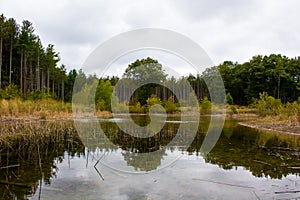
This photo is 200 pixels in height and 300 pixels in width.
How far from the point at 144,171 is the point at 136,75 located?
31868mm

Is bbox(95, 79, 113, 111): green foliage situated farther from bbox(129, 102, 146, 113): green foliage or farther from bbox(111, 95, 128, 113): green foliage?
bbox(129, 102, 146, 113): green foliage

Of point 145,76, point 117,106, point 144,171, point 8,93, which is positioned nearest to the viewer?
point 144,171

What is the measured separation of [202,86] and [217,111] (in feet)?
55.7

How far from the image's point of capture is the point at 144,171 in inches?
223

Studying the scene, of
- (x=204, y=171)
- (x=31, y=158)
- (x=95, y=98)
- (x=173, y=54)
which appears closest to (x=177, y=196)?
(x=204, y=171)

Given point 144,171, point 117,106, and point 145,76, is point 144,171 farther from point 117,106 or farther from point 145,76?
point 145,76

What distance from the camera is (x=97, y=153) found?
752 cm

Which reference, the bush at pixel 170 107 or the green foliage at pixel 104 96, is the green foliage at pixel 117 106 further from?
the bush at pixel 170 107

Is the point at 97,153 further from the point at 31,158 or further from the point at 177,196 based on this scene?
the point at 177,196

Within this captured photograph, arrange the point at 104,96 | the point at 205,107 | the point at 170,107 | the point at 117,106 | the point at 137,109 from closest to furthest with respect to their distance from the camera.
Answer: the point at 104,96, the point at 170,107, the point at 205,107, the point at 117,106, the point at 137,109

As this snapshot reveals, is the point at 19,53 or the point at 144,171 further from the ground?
the point at 19,53

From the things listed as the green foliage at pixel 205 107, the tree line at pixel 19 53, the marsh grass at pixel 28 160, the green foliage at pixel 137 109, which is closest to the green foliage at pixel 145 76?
the green foliage at pixel 137 109

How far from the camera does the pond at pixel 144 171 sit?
4.19 meters

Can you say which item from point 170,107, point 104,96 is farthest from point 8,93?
point 170,107
